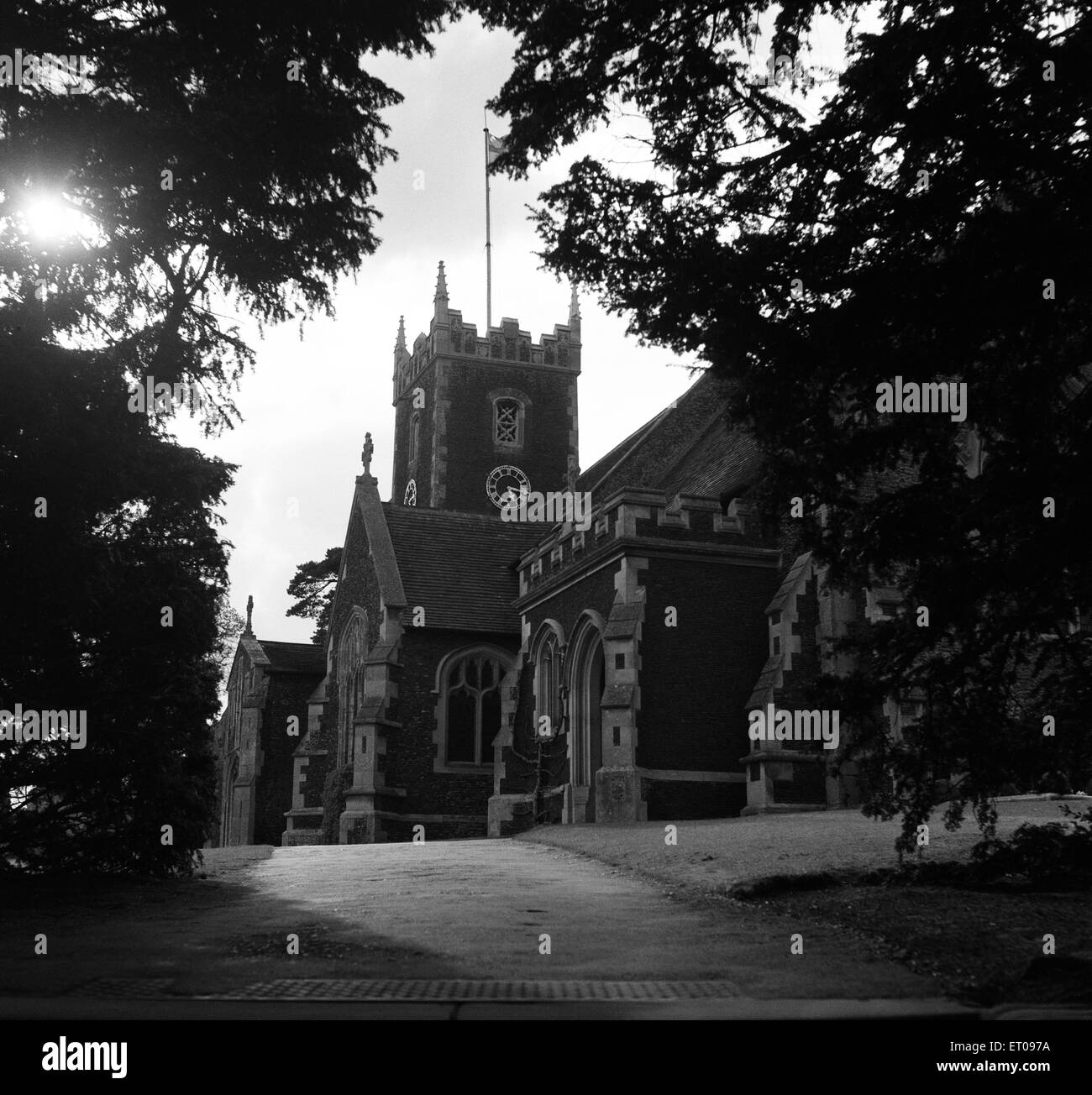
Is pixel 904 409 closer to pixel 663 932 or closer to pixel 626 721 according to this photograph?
pixel 663 932

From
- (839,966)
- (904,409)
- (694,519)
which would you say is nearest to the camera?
(839,966)

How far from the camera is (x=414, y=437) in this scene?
48.3 meters

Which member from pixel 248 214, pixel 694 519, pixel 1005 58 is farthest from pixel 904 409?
pixel 694 519

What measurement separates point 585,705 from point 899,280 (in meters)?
15.7

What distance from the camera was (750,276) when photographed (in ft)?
26.0

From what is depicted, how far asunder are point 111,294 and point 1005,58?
774cm

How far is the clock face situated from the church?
200cm

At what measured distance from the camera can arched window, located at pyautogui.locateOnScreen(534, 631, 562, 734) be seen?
23656mm

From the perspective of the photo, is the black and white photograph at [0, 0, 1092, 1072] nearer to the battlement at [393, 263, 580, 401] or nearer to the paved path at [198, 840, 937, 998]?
the paved path at [198, 840, 937, 998]

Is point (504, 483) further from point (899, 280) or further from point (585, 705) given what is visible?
point (899, 280)

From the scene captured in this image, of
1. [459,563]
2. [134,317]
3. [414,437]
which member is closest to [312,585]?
[414,437]

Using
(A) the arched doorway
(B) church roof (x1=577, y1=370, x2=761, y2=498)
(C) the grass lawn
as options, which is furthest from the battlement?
(C) the grass lawn

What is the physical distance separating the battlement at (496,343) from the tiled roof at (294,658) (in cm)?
1366

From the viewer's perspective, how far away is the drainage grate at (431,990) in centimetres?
559
